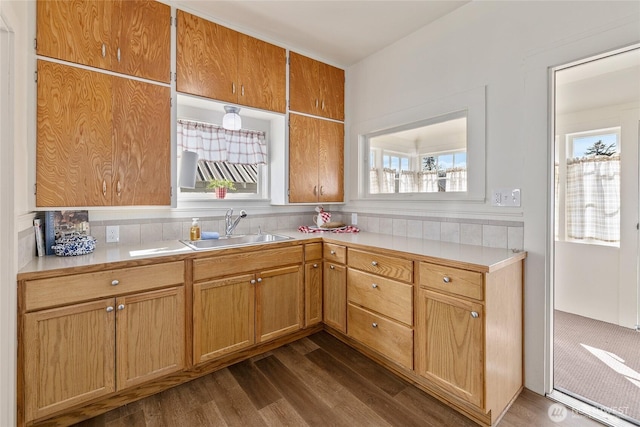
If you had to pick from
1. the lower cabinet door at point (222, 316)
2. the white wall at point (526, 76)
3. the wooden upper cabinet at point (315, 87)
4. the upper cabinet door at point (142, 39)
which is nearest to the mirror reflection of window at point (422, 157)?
the white wall at point (526, 76)

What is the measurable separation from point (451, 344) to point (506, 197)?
1031 millimetres

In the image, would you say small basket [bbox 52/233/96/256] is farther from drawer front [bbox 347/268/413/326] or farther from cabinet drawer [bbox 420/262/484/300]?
cabinet drawer [bbox 420/262/484/300]

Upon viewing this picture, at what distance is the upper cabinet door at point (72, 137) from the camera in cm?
171

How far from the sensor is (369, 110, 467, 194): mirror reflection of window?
2.32 meters

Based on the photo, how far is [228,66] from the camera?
240cm

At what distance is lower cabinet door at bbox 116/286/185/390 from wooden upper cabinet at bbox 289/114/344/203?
138cm

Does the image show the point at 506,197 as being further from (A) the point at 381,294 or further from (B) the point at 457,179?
(A) the point at 381,294

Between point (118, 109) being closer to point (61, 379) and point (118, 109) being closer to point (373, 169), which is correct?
point (61, 379)

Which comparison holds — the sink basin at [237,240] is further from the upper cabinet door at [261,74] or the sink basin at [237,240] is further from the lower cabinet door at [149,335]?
the upper cabinet door at [261,74]

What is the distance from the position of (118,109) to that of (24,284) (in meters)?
1.14

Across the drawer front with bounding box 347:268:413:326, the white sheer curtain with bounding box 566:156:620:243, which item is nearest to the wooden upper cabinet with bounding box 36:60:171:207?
the drawer front with bounding box 347:268:413:326

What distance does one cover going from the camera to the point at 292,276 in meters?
2.45

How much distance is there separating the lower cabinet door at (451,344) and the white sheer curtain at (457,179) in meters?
0.93

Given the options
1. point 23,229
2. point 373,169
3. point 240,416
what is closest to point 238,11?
point 373,169
